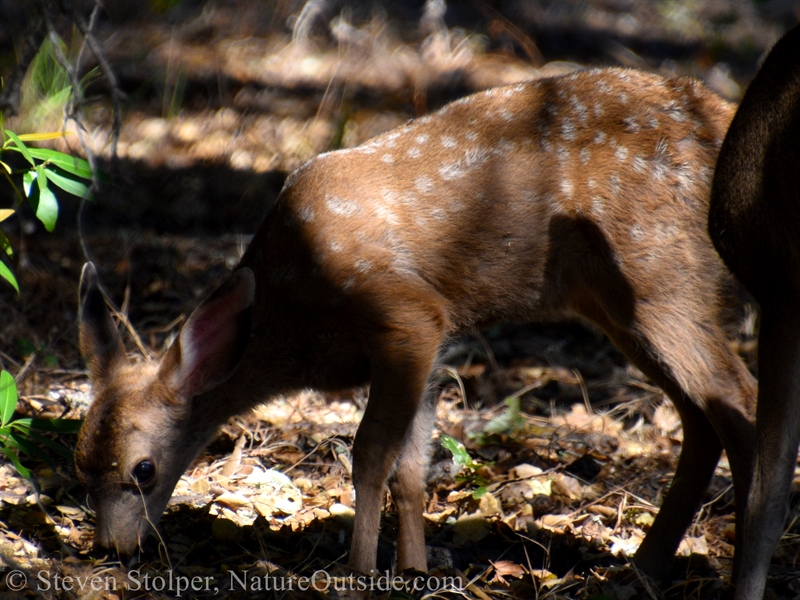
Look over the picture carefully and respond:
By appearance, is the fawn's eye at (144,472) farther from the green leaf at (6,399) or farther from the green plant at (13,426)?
the green leaf at (6,399)

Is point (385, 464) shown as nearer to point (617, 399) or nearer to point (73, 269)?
point (617, 399)

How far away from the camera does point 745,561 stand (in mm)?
3453

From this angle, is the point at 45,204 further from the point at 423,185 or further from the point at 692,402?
the point at 692,402

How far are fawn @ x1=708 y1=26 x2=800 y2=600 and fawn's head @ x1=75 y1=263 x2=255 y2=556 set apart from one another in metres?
2.01

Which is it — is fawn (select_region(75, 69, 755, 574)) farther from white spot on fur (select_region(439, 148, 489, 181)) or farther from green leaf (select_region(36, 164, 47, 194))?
green leaf (select_region(36, 164, 47, 194))

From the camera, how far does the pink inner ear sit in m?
4.10

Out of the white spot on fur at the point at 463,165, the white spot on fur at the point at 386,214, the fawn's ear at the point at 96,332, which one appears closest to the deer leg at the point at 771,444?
the white spot on fur at the point at 463,165

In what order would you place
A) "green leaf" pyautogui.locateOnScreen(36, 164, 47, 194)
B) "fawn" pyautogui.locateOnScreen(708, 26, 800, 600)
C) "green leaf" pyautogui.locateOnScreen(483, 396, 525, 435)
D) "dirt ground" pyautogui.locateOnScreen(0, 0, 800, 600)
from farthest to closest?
"green leaf" pyautogui.locateOnScreen(483, 396, 525, 435), "dirt ground" pyautogui.locateOnScreen(0, 0, 800, 600), "green leaf" pyautogui.locateOnScreen(36, 164, 47, 194), "fawn" pyautogui.locateOnScreen(708, 26, 800, 600)

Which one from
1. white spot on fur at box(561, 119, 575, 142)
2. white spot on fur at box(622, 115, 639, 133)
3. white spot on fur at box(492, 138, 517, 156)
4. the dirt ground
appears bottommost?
the dirt ground

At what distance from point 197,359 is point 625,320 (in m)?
2.00

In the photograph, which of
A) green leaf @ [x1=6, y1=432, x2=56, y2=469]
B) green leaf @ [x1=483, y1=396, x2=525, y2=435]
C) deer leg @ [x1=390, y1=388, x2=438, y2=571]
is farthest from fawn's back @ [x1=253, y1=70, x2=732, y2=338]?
green leaf @ [x1=6, y1=432, x2=56, y2=469]

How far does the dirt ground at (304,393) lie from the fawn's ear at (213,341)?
0.69 m

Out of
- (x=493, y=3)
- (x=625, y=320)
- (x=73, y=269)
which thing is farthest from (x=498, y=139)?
(x=493, y=3)

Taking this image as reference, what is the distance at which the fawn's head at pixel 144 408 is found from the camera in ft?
13.7
